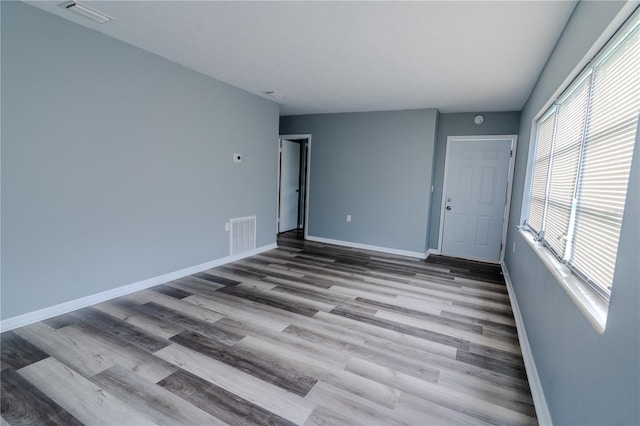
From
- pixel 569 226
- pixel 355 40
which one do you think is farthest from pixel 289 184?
pixel 569 226

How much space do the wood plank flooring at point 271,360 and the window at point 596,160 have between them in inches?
38.8

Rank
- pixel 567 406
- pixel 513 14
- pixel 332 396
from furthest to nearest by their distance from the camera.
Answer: pixel 513 14
pixel 332 396
pixel 567 406

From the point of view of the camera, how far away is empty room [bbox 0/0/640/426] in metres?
1.52

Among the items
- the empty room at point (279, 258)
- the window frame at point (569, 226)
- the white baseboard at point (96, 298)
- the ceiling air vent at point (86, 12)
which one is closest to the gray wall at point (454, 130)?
the empty room at point (279, 258)

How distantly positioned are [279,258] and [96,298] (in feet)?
7.82

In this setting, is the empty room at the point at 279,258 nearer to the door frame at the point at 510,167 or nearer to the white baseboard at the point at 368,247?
the door frame at the point at 510,167

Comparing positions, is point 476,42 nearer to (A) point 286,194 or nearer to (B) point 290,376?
(B) point 290,376

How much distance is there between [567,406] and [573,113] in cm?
178

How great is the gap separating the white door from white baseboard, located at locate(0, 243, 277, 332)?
2.65m

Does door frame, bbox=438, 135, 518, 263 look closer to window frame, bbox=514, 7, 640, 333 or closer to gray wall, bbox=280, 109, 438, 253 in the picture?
gray wall, bbox=280, 109, 438, 253

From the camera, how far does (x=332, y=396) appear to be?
1838 mm

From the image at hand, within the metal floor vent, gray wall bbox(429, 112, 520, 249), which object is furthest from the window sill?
the metal floor vent

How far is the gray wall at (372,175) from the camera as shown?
16.6ft

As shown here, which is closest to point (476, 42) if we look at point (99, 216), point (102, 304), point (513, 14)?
point (513, 14)
